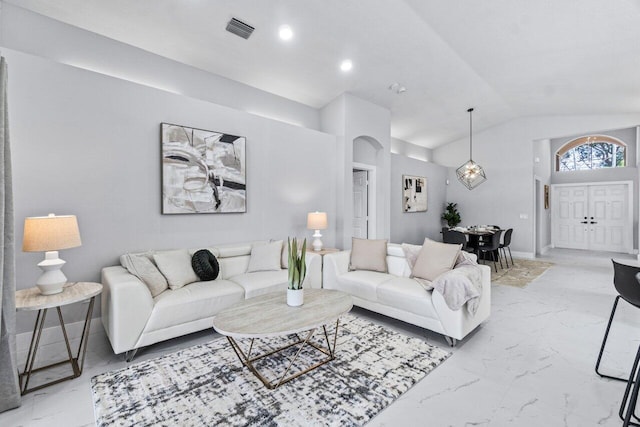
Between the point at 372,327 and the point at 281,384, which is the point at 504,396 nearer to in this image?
the point at 372,327

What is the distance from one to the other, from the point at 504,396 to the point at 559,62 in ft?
15.3

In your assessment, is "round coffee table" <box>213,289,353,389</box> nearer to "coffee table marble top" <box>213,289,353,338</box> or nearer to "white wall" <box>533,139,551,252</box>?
"coffee table marble top" <box>213,289,353,338</box>

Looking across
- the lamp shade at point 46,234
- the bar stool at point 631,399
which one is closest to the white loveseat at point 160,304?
the lamp shade at point 46,234

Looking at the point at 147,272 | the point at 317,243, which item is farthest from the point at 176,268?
the point at 317,243

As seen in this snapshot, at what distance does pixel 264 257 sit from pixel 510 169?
698 cm

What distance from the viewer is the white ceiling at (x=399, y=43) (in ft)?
10.4

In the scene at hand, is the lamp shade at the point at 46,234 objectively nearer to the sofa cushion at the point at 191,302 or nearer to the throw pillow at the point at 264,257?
the sofa cushion at the point at 191,302

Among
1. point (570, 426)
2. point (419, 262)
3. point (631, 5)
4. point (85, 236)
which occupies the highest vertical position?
point (631, 5)

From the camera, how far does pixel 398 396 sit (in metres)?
2.01

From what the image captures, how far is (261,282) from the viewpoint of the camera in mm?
3291

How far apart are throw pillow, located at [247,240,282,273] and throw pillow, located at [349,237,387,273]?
958 millimetres

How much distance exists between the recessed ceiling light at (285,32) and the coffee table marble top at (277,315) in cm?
304

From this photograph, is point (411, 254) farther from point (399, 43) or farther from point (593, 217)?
point (593, 217)

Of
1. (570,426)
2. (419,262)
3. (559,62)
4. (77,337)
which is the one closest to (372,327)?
(419,262)
